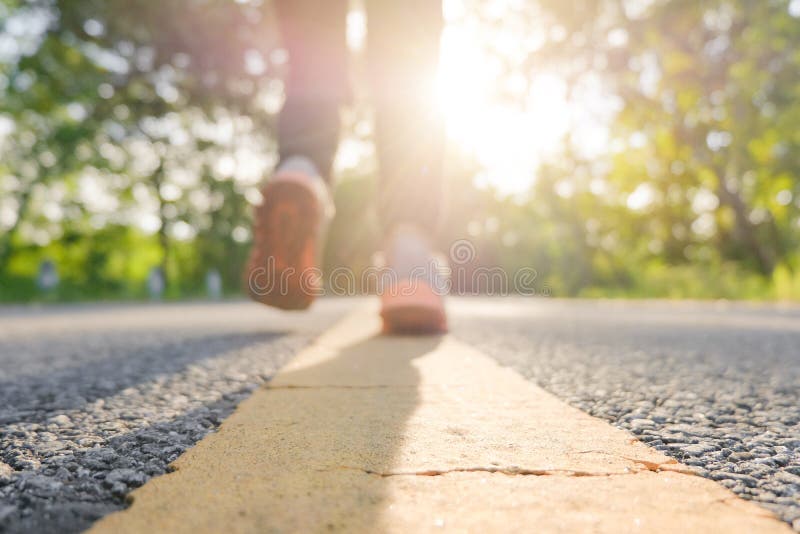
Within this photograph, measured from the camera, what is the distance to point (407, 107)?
241 centimetres

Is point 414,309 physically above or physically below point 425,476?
above

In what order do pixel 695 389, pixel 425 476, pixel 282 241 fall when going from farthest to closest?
pixel 282 241, pixel 695 389, pixel 425 476

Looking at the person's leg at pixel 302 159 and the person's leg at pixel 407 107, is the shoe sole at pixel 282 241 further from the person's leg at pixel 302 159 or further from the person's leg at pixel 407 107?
the person's leg at pixel 407 107

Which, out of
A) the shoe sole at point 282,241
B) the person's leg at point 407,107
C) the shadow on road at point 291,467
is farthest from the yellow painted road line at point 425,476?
the person's leg at point 407,107

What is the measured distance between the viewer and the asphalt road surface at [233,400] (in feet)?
2.54

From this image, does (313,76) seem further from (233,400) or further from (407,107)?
(233,400)

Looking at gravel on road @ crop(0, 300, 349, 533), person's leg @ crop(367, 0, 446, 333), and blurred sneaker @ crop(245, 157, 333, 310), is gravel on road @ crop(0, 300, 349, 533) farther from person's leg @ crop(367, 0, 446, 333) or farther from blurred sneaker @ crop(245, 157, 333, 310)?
person's leg @ crop(367, 0, 446, 333)

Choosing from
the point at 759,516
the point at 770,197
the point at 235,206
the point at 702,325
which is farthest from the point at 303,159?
the point at 235,206

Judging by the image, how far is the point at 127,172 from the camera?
634 inches

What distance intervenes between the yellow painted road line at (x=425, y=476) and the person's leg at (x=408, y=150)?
3.47 ft

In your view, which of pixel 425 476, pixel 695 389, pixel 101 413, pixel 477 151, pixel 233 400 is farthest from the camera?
pixel 477 151

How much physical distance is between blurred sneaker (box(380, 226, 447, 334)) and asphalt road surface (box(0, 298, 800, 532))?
241 millimetres

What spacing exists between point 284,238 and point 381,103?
0.63m

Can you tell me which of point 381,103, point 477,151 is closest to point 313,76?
point 381,103
